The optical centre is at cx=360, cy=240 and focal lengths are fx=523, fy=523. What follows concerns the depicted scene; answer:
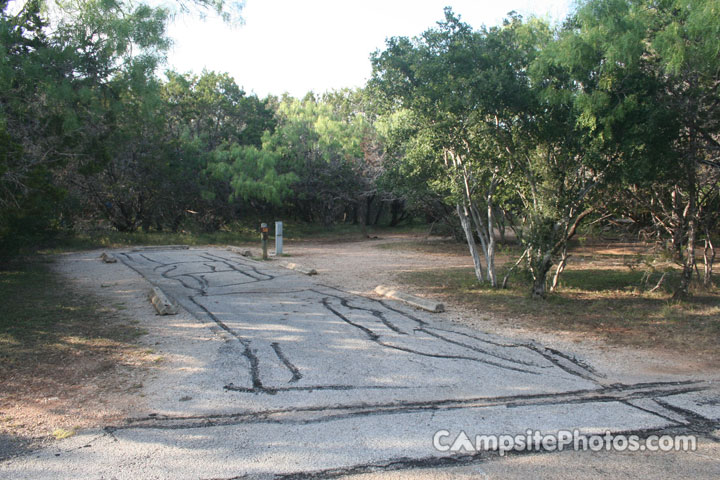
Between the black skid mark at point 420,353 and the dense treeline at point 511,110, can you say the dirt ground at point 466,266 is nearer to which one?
the black skid mark at point 420,353

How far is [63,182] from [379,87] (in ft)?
46.7

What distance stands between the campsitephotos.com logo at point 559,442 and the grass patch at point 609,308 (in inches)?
114

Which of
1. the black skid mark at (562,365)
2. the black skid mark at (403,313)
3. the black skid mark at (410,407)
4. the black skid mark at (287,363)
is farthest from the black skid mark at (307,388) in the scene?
the black skid mark at (403,313)

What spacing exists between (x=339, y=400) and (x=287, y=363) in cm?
116

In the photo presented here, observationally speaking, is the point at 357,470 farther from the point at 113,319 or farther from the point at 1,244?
the point at 1,244

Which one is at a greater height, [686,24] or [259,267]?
[686,24]

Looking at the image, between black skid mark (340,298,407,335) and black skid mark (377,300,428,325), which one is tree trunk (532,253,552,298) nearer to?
black skid mark (377,300,428,325)

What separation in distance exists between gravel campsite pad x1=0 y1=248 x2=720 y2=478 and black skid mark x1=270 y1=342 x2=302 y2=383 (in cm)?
2

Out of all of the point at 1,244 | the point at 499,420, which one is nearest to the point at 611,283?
the point at 499,420

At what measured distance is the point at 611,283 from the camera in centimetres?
1148

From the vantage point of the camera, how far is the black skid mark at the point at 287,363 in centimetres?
500

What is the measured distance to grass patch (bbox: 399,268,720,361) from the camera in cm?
689

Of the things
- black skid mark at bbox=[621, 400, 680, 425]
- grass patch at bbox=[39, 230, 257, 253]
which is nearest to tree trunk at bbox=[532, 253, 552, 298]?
black skid mark at bbox=[621, 400, 680, 425]

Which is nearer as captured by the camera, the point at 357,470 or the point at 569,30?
the point at 357,470
